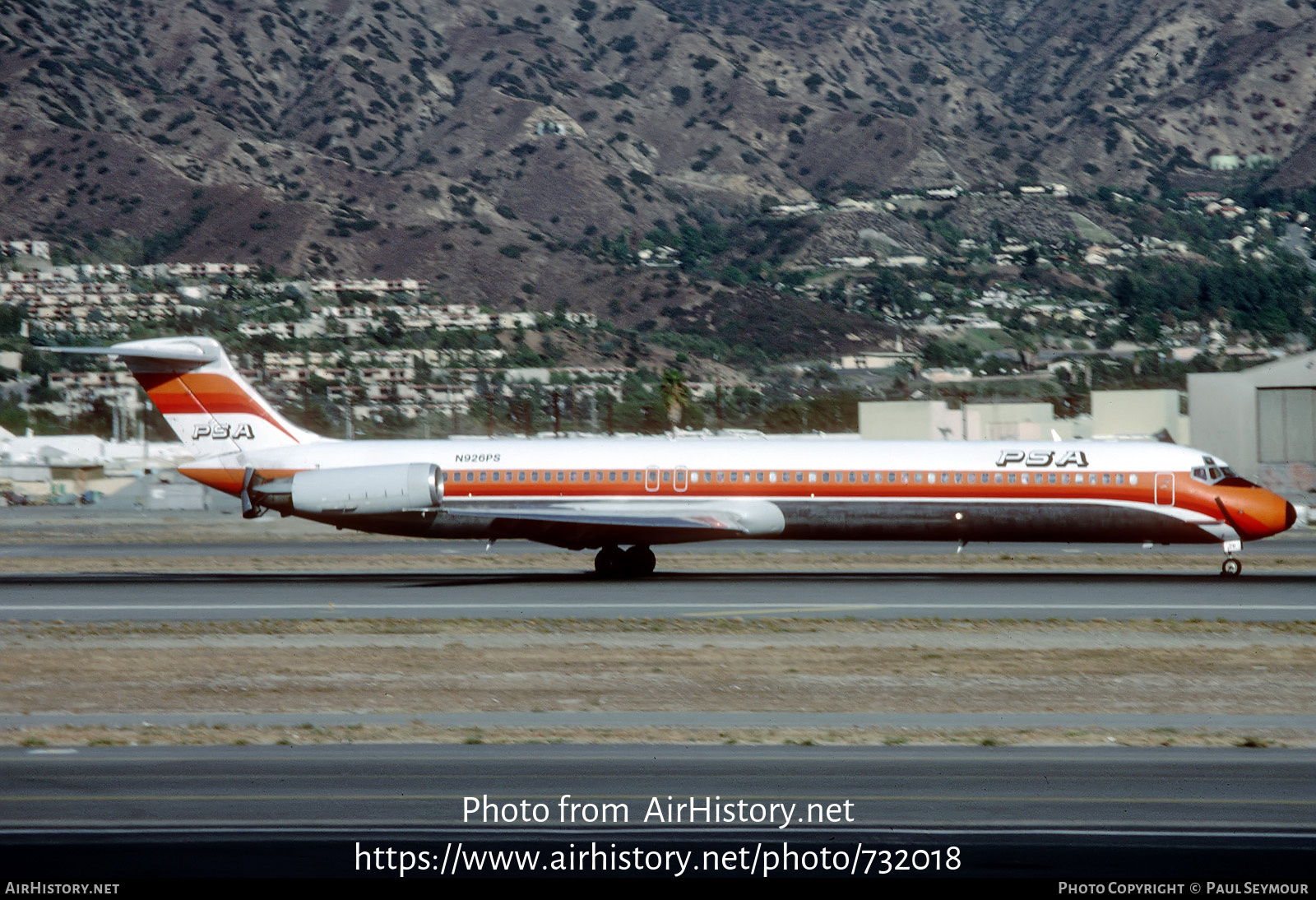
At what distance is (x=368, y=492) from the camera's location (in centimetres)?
3494

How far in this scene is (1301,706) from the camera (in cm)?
1950

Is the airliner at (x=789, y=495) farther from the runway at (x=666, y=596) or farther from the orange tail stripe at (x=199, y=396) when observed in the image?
the orange tail stripe at (x=199, y=396)

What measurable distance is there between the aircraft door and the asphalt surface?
1914cm

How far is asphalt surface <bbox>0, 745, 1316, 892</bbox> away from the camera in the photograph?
1209 cm

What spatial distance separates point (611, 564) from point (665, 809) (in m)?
22.5

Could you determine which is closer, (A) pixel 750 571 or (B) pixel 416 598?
(B) pixel 416 598

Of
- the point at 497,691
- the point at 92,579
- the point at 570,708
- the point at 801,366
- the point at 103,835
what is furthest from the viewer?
the point at 801,366

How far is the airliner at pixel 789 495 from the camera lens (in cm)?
3478

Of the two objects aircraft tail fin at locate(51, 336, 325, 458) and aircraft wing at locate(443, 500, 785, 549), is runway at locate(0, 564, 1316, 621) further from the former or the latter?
aircraft tail fin at locate(51, 336, 325, 458)

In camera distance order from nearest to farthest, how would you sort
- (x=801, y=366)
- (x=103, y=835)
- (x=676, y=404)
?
(x=103, y=835), (x=676, y=404), (x=801, y=366)

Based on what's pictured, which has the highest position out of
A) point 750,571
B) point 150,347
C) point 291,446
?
point 150,347

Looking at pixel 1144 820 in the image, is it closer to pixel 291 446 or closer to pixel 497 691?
pixel 497 691

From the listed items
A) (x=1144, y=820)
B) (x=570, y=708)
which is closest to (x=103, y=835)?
(x=570, y=708)

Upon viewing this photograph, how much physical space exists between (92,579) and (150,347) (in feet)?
19.3
